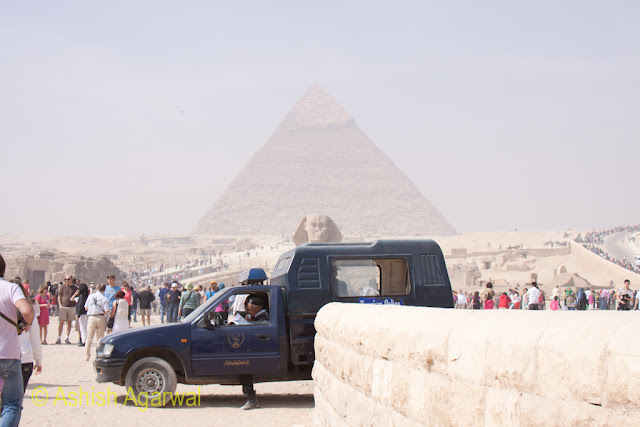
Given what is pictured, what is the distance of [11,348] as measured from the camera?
363cm

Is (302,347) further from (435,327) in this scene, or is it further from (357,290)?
(435,327)

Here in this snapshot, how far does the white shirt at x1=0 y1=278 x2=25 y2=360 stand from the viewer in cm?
361

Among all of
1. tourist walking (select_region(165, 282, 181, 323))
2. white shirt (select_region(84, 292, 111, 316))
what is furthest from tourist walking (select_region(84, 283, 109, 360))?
tourist walking (select_region(165, 282, 181, 323))

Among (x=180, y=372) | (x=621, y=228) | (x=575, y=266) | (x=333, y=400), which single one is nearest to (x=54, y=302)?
(x=180, y=372)

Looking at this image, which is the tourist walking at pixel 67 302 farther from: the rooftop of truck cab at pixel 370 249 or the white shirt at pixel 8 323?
the white shirt at pixel 8 323

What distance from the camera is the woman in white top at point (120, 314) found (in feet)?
29.5

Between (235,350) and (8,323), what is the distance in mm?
2508

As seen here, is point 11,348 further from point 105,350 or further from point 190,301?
point 190,301

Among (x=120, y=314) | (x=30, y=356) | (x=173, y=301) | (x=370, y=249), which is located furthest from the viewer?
(x=173, y=301)

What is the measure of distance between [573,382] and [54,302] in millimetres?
16574

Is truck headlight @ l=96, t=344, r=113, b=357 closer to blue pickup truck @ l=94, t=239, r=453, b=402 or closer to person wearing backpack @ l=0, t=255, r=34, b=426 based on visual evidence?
blue pickup truck @ l=94, t=239, r=453, b=402

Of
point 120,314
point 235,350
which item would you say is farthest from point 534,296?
point 235,350

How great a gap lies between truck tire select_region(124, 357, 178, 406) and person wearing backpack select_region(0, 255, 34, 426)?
2.28 m

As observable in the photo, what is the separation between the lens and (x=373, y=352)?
3332 millimetres
